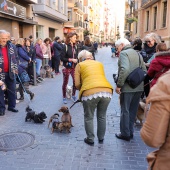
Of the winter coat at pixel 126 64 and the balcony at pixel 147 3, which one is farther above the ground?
the balcony at pixel 147 3

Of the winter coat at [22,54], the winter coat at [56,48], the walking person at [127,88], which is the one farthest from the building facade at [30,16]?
the walking person at [127,88]

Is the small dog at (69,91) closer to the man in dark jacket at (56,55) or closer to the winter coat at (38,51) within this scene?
the winter coat at (38,51)

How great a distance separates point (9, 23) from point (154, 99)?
1595 cm

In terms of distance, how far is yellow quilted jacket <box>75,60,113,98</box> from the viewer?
382 cm

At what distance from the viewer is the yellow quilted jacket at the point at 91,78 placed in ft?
12.5

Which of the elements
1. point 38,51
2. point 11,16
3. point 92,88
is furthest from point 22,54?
point 11,16

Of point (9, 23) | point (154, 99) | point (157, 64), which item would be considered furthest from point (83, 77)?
point (9, 23)

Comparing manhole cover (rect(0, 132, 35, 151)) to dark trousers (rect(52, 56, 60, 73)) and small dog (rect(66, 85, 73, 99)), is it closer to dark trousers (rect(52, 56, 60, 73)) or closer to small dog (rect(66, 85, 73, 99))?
small dog (rect(66, 85, 73, 99))

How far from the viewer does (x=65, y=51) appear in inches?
267

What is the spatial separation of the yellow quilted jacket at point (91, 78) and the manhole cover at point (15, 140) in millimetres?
1469

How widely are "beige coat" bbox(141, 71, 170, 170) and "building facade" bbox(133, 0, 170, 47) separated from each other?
55.7ft

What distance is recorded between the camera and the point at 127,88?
162 inches

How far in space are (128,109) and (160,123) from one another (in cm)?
281

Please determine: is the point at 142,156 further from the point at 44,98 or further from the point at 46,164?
the point at 44,98
